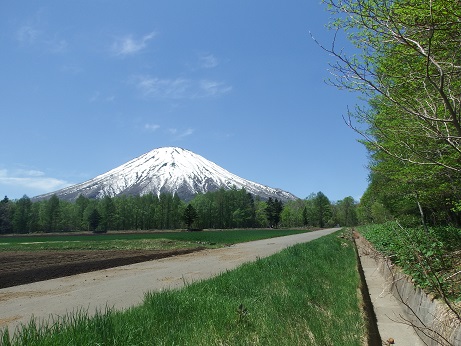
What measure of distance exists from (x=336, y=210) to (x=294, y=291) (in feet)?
578

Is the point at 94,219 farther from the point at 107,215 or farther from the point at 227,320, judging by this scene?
the point at 227,320

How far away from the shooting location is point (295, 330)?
17.1 ft

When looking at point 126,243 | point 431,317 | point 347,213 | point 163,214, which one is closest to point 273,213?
point 347,213

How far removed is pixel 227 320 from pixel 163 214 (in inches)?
5702

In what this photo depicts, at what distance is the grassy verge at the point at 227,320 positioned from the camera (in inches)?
179

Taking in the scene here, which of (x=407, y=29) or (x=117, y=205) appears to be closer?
(x=407, y=29)

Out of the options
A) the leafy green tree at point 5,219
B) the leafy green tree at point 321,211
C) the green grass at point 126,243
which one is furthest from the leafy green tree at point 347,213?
the leafy green tree at point 5,219

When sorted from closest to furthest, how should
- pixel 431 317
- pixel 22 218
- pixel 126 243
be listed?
pixel 431 317
pixel 126 243
pixel 22 218

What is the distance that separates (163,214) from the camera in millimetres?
147500

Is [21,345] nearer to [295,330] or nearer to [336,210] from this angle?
[295,330]

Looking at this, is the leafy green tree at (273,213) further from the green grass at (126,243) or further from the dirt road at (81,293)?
the dirt road at (81,293)

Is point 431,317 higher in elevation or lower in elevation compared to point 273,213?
lower

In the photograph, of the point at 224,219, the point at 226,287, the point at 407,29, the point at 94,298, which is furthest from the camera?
the point at 224,219

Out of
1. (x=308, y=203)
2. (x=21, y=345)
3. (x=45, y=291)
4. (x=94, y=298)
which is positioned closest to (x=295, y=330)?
(x=21, y=345)
